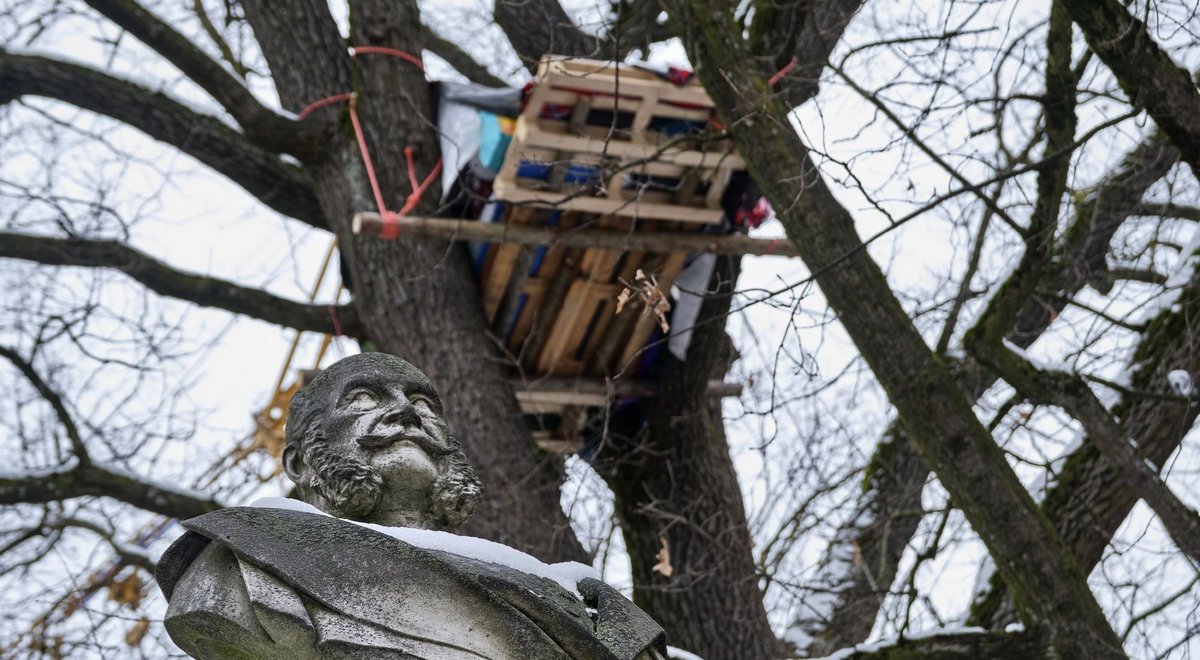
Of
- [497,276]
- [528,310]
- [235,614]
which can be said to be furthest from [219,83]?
[235,614]

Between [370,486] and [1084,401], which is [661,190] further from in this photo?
[370,486]

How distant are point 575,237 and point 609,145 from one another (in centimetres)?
49

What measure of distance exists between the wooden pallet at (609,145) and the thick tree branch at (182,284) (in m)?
1.56

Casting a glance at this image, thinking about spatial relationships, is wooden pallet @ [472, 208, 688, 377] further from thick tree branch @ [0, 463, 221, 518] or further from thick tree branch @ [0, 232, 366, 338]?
thick tree branch @ [0, 463, 221, 518]

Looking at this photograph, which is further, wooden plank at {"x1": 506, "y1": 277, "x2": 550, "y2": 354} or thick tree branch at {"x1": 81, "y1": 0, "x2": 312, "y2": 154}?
thick tree branch at {"x1": 81, "y1": 0, "x2": 312, "y2": 154}

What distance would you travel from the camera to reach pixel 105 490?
24.2ft

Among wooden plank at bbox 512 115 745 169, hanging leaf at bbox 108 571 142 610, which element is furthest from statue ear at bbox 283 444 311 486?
hanging leaf at bbox 108 571 142 610

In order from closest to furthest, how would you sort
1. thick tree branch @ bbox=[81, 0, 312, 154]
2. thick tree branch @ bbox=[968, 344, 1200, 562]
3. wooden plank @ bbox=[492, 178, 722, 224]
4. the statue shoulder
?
the statue shoulder < thick tree branch @ bbox=[968, 344, 1200, 562] < wooden plank @ bbox=[492, 178, 722, 224] < thick tree branch @ bbox=[81, 0, 312, 154]

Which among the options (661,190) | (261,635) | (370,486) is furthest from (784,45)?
(261,635)

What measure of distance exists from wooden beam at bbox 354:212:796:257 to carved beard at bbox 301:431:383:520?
3122mm

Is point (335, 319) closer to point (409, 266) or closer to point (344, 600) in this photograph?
point (409, 266)

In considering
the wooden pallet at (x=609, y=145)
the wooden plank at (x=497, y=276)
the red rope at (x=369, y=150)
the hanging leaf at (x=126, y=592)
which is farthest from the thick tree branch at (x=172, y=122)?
the hanging leaf at (x=126, y=592)

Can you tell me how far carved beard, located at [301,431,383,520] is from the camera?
344 cm

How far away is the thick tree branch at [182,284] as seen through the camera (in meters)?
7.75
